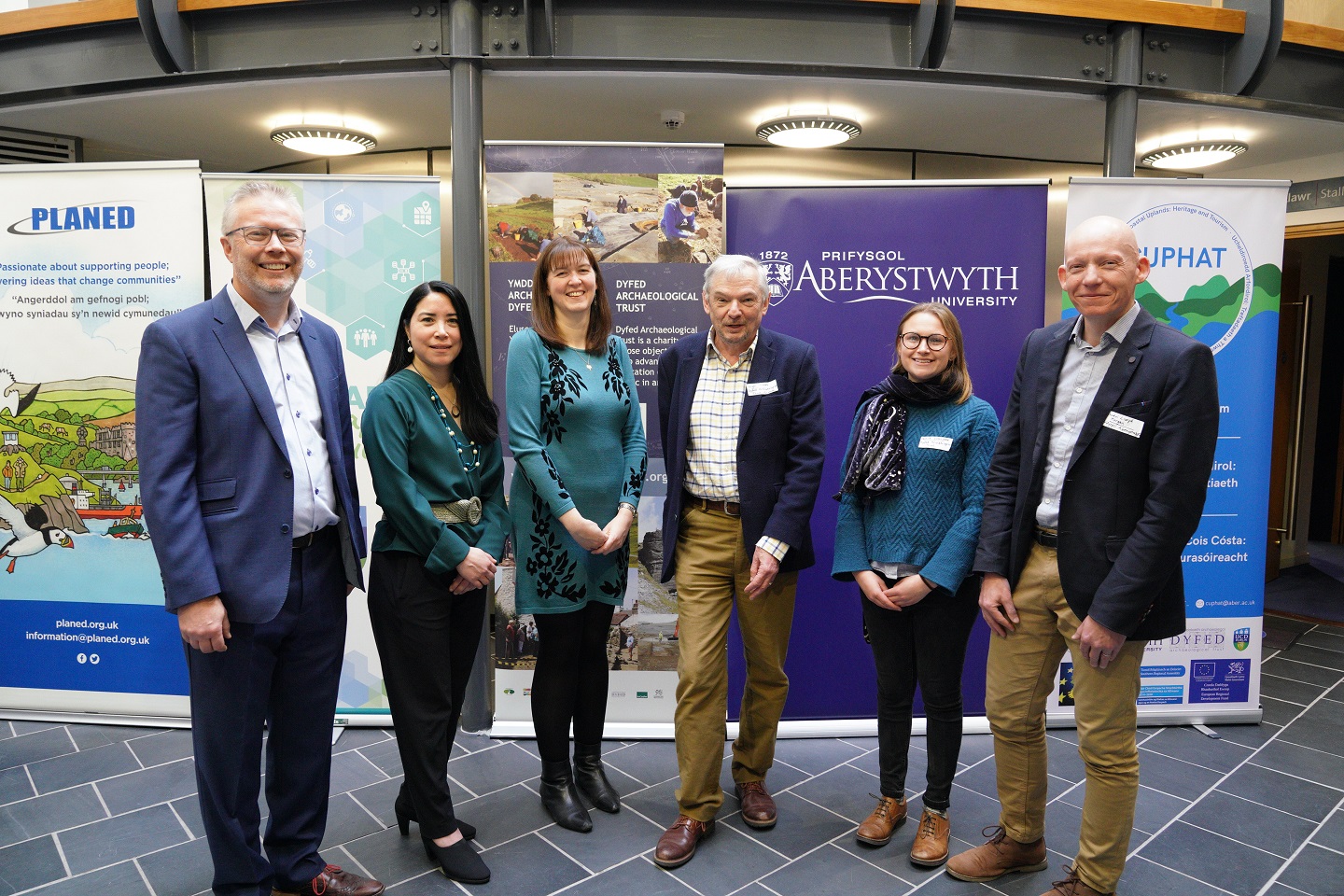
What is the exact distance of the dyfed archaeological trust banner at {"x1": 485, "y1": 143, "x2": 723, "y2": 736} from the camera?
3.31 metres

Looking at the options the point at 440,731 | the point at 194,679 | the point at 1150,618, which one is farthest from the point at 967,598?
the point at 194,679

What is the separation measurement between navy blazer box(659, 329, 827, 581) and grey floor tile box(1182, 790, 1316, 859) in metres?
1.70

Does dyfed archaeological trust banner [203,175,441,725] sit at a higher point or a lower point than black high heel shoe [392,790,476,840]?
higher

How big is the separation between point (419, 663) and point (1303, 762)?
3.48 metres

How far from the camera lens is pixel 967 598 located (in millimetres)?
2451

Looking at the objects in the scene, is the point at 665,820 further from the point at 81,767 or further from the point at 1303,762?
the point at 1303,762

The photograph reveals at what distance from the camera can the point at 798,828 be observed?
2727 mm

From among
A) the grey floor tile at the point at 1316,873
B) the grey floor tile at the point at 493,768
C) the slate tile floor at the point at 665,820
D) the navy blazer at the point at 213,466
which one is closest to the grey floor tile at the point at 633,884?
the slate tile floor at the point at 665,820

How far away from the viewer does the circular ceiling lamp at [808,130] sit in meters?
4.48

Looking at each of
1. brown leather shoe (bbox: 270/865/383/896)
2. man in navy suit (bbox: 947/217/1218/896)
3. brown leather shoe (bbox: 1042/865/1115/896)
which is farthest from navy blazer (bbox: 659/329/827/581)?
brown leather shoe (bbox: 270/865/383/896)

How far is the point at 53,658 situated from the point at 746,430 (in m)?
3.32

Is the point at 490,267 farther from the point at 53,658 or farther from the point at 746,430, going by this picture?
the point at 53,658

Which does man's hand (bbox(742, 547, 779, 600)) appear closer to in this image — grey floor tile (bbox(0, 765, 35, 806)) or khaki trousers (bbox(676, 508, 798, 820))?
khaki trousers (bbox(676, 508, 798, 820))

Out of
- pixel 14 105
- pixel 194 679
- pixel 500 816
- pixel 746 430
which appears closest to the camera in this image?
pixel 194 679
